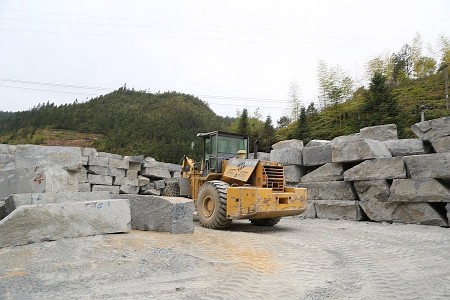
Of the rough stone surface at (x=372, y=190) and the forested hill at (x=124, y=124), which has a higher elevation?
the forested hill at (x=124, y=124)

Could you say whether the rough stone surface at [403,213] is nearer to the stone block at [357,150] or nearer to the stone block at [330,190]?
the stone block at [330,190]

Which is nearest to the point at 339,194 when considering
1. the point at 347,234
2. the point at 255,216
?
the point at 347,234

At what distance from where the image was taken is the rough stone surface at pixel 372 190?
8922 millimetres

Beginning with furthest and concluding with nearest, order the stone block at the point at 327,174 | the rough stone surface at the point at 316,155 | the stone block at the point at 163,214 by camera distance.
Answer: the rough stone surface at the point at 316,155
the stone block at the point at 327,174
the stone block at the point at 163,214

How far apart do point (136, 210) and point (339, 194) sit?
6.10 m

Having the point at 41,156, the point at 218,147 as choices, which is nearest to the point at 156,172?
the point at 41,156

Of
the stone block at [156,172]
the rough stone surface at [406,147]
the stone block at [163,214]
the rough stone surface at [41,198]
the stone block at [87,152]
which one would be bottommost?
the stone block at [163,214]

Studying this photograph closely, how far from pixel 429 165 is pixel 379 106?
11931mm

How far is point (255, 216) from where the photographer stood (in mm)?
7219

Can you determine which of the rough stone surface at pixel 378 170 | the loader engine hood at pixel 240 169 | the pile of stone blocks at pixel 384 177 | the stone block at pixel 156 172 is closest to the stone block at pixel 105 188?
the stone block at pixel 156 172

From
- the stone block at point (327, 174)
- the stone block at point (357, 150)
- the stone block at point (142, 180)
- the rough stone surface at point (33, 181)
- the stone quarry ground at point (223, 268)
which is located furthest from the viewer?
the stone block at point (142, 180)

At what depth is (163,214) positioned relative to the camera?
21.2 ft

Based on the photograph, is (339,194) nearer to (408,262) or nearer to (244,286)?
(408,262)

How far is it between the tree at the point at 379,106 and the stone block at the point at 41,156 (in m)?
15.7
